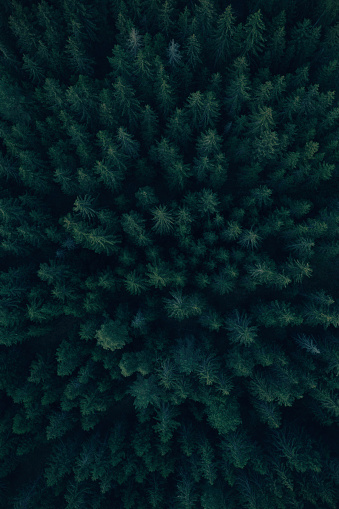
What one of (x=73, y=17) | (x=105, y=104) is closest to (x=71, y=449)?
(x=105, y=104)

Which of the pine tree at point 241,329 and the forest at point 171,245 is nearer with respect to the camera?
the pine tree at point 241,329

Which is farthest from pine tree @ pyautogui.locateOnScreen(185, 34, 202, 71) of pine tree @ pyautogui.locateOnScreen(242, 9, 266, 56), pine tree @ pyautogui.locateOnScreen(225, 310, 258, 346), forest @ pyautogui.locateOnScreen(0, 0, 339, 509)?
pine tree @ pyautogui.locateOnScreen(225, 310, 258, 346)

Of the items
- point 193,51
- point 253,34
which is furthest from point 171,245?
point 253,34

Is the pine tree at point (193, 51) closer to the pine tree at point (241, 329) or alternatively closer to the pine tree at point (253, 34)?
the pine tree at point (253, 34)

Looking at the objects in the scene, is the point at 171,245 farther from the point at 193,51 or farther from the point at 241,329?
the point at 193,51

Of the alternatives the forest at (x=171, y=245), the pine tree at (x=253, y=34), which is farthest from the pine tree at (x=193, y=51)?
the pine tree at (x=253, y=34)

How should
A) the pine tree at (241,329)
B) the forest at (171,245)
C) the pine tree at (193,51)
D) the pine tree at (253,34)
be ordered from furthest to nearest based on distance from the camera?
the forest at (171,245)
the pine tree at (241,329)
the pine tree at (193,51)
the pine tree at (253,34)

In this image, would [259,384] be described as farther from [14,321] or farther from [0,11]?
[0,11]

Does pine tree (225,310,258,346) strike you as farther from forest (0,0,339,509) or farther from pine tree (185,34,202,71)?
pine tree (185,34,202,71)
